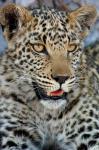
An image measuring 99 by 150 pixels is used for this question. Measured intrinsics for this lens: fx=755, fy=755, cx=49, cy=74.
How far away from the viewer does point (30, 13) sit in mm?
6641

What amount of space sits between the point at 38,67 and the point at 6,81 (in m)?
0.48

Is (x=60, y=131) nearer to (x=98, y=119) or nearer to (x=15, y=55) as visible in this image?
(x=98, y=119)

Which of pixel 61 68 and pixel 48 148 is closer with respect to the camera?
pixel 61 68

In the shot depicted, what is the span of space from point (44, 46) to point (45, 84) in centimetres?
36

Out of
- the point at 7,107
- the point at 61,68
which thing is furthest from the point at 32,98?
the point at 61,68

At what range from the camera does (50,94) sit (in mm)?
6375

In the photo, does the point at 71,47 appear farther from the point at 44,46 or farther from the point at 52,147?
the point at 52,147

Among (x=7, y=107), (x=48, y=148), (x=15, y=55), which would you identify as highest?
(x=15, y=55)

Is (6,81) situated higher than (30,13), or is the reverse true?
(30,13)

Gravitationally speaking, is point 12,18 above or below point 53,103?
above

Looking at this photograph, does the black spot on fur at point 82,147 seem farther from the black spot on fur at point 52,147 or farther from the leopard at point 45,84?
the black spot on fur at point 52,147

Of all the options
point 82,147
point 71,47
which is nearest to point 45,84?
point 71,47

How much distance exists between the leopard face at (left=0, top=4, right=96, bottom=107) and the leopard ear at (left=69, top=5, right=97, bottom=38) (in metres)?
0.01

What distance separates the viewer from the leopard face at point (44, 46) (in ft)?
20.9
